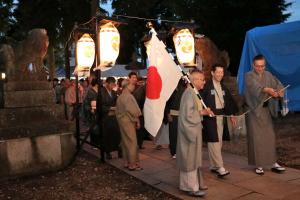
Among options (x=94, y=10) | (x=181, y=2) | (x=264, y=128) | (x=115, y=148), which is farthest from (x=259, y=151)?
(x=181, y=2)

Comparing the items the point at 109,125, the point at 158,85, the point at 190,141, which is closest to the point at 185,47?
the point at 109,125

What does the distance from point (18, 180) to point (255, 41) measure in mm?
8726

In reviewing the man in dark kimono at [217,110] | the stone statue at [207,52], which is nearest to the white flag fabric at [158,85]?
the man in dark kimono at [217,110]

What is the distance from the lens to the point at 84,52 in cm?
940

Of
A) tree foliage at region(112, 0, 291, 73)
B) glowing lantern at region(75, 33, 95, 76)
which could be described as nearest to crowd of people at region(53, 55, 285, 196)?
glowing lantern at region(75, 33, 95, 76)

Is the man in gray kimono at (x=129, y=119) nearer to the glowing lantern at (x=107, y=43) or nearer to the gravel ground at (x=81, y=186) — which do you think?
the gravel ground at (x=81, y=186)

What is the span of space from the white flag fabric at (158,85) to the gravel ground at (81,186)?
1050 millimetres

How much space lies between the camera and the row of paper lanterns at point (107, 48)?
802cm

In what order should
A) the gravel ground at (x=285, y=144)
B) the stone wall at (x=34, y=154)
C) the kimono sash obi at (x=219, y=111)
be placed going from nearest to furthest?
the kimono sash obi at (x=219, y=111) → the stone wall at (x=34, y=154) → the gravel ground at (x=285, y=144)

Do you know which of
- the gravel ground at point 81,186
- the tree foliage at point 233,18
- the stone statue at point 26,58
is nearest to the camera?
the gravel ground at point 81,186

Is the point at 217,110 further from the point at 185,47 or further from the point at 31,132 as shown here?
the point at 185,47

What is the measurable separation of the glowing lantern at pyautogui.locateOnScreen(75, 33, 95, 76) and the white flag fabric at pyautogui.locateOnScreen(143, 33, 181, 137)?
3706mm

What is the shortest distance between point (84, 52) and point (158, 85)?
159 inches

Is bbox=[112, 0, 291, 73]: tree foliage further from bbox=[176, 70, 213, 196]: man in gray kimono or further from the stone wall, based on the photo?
bbox=[176, 70, 213, 196]: man in gray kimono
